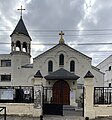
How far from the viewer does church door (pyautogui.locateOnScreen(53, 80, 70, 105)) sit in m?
30.3

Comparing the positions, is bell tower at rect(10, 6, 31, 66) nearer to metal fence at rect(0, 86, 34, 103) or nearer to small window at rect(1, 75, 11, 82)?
small window at rect(1, 75, 11, 82)

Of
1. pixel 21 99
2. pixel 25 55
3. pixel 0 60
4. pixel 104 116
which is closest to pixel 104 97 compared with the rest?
pixel 104 116

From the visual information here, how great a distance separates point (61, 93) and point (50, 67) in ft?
20.5

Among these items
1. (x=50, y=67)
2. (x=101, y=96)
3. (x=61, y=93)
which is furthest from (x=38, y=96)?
(x=50, y=67)

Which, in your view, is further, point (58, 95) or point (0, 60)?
point (0, 60)

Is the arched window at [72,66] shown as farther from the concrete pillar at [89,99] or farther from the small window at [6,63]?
the concrete pillar at [89,99]

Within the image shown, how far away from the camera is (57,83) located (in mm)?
31453

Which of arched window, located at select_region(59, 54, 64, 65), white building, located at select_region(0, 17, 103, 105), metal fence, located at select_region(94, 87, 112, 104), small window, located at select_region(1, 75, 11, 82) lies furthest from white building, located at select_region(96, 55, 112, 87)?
metal fence, located at select_region(94, 87, 112, 104)

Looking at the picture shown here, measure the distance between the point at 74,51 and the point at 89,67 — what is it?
3.35 metres

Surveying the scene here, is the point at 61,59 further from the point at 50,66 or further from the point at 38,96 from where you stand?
the point at 38,96

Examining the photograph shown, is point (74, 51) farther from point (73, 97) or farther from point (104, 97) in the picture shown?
point (104, 97)

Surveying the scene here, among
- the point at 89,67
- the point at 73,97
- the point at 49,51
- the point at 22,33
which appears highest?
the point at 22,33

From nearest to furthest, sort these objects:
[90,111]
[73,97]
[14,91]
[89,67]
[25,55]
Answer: [90,111]
[14,91]
[73,97]
[89,67]
[25,55]

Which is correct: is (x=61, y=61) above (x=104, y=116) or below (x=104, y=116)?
above
